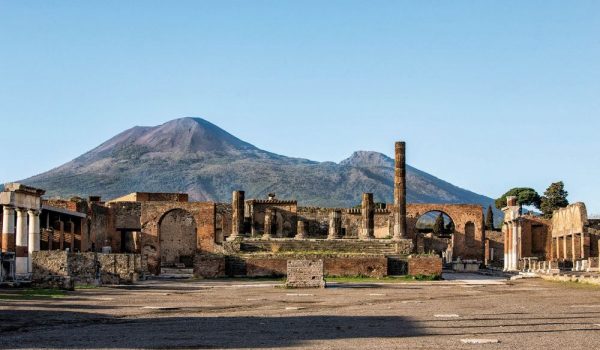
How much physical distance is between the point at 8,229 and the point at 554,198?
72.2m

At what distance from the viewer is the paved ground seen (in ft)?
47.6

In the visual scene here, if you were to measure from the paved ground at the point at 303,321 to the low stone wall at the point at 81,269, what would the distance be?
11.3ft

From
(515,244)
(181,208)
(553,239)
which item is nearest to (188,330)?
(515,244)

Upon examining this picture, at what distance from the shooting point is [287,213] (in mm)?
75500

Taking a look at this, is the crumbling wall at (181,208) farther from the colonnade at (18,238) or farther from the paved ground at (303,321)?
the paved ground at (303,321)

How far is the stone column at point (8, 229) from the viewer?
1387 inches

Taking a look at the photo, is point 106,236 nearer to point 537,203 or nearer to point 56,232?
point 56,232

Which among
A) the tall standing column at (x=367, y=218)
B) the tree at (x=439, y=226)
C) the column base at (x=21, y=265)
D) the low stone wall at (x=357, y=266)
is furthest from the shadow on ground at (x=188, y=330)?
the tree at (x=439, y=226)

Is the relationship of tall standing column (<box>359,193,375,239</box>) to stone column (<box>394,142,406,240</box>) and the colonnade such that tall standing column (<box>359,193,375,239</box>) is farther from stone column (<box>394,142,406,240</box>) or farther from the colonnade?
the colonnade

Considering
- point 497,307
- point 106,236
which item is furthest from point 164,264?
point 497,307

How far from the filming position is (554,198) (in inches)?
3888

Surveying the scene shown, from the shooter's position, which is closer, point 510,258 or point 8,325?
point 8,325

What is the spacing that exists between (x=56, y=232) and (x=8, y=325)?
4461 centimetres

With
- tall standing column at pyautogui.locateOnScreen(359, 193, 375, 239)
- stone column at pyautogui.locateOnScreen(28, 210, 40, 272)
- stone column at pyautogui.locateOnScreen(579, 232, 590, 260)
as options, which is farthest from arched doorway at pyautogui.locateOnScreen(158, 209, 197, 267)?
stone column at pyautogui.locateOnScreen(28, 210, 40, 272)
